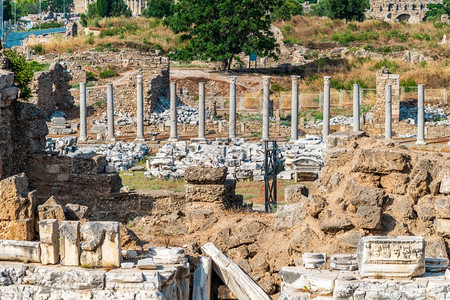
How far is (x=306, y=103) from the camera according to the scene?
54.4 metres

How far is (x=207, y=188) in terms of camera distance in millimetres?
21844

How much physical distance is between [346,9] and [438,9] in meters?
25.3

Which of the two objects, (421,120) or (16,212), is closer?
(16,212)

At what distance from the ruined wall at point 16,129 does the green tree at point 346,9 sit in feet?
199

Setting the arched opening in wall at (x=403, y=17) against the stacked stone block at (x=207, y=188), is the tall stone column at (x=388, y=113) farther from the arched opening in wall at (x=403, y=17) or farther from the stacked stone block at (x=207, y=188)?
the arched opening in wall at (x=403, y=17)

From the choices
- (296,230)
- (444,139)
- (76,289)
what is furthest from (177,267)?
(444,139)

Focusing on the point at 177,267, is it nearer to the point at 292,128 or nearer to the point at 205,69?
the point at 292,128

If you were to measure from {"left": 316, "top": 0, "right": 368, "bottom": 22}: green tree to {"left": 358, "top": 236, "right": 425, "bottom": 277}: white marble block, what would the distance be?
69329 mm

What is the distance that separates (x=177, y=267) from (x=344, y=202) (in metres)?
3.30

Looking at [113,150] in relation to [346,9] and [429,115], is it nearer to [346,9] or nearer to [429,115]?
[429,115]

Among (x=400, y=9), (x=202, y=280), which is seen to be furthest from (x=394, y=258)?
(x=400, y=9)

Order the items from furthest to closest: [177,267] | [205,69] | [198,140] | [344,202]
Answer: [205,69] → [198,140] → [344,202] → [177,267]

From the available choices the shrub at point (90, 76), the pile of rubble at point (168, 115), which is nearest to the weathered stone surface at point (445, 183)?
the pile of rubble at point (168, 115)

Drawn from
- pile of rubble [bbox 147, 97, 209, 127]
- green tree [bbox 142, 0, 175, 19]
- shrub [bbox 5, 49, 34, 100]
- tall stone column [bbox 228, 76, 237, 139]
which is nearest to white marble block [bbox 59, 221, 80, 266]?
shrub [bbox 5, 49, 34, 100]
